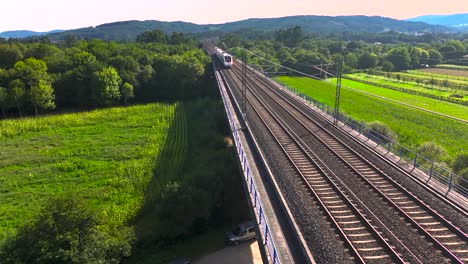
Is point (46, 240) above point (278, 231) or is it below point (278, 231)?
below

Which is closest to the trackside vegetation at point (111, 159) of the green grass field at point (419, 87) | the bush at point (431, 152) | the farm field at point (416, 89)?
the bush at point (431, 152)

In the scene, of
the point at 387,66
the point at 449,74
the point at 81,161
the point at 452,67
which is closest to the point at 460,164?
the point at 81,161

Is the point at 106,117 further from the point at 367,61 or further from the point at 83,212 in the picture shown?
the point at 367,61

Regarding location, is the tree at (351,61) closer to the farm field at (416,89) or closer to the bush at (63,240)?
the farm field at (416,89)

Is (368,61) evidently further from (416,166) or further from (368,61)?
(416,166)

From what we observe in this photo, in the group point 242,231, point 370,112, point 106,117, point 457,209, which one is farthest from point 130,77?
point 457,209
